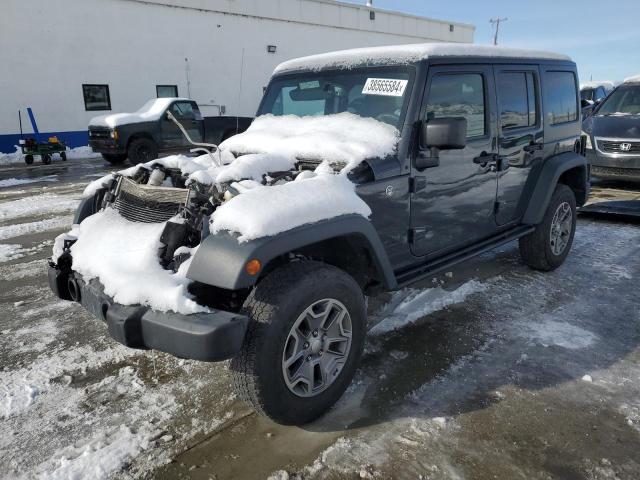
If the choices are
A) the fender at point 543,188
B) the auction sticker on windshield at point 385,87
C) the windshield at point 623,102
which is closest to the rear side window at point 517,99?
the fender at point 543,188

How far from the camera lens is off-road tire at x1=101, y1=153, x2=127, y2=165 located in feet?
43.7

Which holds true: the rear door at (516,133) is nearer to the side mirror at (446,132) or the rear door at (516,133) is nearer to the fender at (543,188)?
the fender at (543,188)

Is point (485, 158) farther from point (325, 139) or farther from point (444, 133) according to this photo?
point (325, 139)

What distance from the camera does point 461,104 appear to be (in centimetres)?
349

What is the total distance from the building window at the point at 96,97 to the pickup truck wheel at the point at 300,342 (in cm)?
1842

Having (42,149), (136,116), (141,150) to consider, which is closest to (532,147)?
(141,150)

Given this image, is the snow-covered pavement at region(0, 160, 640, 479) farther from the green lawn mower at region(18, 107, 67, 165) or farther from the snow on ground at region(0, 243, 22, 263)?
the green lawn mower at region(18, 107, 67, 165)

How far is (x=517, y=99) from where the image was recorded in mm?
4055

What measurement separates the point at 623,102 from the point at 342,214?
8709 mm

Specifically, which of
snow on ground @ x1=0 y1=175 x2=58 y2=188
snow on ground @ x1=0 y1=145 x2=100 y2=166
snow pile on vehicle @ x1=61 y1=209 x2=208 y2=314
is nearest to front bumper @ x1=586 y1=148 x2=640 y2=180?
snow pile on vehicle @ x1=61 y1=209 x2=208 y2=314

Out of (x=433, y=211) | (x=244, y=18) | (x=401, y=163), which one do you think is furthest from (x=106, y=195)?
Result: (x=244, y=18)

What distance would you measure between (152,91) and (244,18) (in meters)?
5.45

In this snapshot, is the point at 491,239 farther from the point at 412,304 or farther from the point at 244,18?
the point at 244,18

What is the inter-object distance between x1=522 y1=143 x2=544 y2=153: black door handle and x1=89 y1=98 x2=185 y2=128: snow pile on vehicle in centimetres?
1125
